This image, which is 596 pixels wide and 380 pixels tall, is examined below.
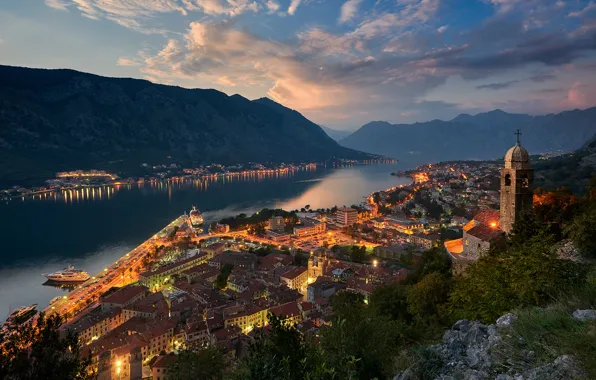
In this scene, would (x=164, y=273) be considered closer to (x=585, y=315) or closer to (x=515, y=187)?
(x=515, y=187)

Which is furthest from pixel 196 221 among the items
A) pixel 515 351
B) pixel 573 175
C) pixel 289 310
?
pixel 515 351

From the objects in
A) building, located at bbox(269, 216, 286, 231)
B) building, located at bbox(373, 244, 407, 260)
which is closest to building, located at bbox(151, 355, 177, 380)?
building, located at bbox(373, 244, 407, 260)

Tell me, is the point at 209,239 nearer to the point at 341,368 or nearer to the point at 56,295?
the point at 56,295

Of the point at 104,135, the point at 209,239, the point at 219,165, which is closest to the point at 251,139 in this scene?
the point at 219,165

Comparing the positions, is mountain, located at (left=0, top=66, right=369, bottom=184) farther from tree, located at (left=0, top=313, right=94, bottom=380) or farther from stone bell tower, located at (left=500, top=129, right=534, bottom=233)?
stone bell tower, located at (left=500, top=129, right=534, bottom=233)

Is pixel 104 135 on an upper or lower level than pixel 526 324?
upper
